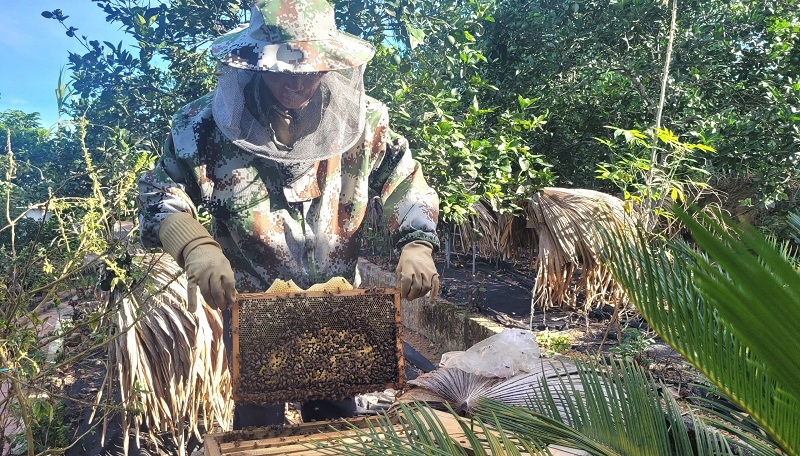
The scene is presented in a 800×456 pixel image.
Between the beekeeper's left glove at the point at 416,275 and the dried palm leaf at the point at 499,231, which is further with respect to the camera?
the dried palm leaf at the point at 499,231

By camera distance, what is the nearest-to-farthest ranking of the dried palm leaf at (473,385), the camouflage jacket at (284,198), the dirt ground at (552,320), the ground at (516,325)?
1. the camouflage jacket at (284,198)
2. the dried palm leaf at (473,385)
3. the ground at (516,325)
4. the dirt ground at (552,320)

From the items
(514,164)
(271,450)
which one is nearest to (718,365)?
(271,450)

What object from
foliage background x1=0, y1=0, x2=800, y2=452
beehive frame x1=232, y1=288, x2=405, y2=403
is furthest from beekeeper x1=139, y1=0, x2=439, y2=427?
foliage background x1=0, y1=0, x2=800, y2=452

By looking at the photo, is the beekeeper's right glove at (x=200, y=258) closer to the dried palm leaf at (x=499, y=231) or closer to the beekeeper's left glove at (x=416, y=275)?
the beekeeper's left glove at (x=416, y=275)

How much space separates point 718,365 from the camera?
1.39 m

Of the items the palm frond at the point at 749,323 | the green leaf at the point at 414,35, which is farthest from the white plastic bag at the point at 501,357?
the green leaf at the point at 414,35

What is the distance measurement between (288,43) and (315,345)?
4.12 ft

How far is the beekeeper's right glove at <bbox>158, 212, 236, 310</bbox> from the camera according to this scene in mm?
2328

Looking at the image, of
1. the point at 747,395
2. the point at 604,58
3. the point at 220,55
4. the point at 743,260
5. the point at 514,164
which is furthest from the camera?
the point at 604,58

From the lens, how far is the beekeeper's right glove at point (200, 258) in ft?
7.64

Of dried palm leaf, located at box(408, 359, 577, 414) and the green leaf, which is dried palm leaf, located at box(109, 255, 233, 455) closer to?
dried palm leaf, located at box(408, 359, 577, 414)

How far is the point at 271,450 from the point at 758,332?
61.6 inches

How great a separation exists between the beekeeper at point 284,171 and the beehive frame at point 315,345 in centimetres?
14

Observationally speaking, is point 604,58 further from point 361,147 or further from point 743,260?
point 743,260
